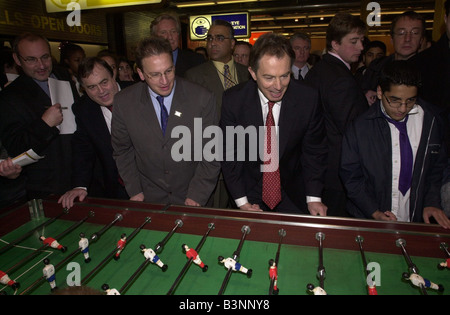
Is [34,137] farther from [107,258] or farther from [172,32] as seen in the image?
[172,32]

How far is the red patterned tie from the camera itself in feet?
6.77

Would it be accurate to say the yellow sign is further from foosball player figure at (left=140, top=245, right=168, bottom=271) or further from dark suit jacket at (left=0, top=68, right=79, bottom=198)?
foosball player figure at (left=140, top=245, right=168, bottom=271)

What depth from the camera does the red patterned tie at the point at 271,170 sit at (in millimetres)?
2064

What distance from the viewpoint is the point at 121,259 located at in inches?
53.7

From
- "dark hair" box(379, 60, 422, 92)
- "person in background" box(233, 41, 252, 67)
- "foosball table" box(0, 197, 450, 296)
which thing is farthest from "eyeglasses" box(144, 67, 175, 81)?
"person in background" box(233, 41, 252, 67)

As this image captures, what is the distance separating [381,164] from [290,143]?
577 millimetres

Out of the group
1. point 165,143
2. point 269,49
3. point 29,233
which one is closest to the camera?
point 29,233

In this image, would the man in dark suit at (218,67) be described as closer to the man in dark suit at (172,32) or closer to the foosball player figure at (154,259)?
the man in dark suit at (172,32)

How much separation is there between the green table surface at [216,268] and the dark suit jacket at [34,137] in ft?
3.31

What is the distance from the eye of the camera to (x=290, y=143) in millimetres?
2072

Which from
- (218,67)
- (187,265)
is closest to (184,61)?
(218,67)

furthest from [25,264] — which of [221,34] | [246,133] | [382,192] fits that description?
[221,34]

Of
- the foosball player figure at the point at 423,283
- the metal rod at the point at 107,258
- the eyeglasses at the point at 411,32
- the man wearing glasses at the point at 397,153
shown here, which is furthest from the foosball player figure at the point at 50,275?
the eyeglasses at the point at 411,32

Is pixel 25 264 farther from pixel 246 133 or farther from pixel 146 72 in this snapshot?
pixel 246 133
